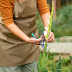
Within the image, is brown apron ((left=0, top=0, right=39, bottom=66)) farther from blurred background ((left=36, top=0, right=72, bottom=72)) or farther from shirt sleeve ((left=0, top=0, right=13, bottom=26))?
blurred background ((left=36, top=0, right=72, bottom=72))

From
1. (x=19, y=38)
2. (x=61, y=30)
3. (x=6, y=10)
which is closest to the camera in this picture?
(x=6, y=10)

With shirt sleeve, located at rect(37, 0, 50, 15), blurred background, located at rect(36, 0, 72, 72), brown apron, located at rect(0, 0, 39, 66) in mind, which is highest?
shirt sleeve, located at rect(37, 0, 50, 15)

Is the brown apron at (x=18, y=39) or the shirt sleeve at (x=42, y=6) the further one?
the shirt sleeve at (x=42, y=6)

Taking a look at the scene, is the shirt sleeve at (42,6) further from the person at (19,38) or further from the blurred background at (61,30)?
the blurred background at (61,30)

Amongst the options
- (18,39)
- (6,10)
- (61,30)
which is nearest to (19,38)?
(18,39)

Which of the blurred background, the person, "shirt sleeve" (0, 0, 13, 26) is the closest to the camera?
"shirt sleeve" (0, 0, 13, 26)

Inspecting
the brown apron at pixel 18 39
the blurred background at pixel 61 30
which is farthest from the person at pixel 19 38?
the blurred background at pixel 61 30

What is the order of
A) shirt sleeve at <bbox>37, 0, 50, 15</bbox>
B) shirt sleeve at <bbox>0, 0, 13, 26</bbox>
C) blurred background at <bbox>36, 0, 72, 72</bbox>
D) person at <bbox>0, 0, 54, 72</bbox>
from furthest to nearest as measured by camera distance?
blurred background at <bbox>36, 0, 72, 72</bbox> → shirt sleeve at <bbox>37, 0, 50, 15</bbox> → person at <bbox>0, 0, 54, 72</bbox> → shirt sleeve at <bbox>0, 0, 13, 26</bbox>

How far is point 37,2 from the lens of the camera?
76.3 inches

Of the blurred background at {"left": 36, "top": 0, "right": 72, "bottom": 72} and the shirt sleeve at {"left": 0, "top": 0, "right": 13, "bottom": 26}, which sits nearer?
the shirt sleeve at {"left": 0, "top": 0, "right": 13, "bottom": 26}

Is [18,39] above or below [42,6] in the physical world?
below

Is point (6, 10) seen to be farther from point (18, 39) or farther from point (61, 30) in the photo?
point (61, 30)

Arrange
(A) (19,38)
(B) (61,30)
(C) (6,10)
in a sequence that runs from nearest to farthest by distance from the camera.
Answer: (C) (6,10) < (A) (19,38) < (B) (61,30)

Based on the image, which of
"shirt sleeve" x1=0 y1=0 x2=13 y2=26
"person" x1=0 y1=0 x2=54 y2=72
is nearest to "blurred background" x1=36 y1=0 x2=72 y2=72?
"person" x1=0 y1=0 x2=54 y2=72
